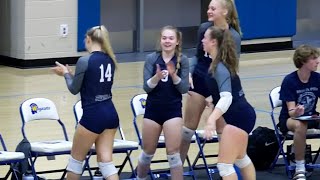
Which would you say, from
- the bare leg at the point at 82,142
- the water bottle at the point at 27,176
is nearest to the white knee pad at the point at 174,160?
the bare leg at the point at 82,142

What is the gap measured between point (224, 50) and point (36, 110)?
210 cm

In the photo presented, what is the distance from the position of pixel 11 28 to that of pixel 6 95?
3.03 meters

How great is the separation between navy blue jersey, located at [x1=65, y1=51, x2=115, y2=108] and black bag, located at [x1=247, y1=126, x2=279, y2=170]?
2115 millimetres

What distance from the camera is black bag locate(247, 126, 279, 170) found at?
977 cm

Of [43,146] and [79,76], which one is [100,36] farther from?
[43,146]

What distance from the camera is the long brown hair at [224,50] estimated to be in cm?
812

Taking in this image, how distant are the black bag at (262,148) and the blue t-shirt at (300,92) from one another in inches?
12.5

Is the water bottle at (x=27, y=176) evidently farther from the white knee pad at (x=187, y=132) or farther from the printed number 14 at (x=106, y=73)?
the white knee pad at (x=187, y=132)

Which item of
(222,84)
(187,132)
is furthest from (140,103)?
(222,84)

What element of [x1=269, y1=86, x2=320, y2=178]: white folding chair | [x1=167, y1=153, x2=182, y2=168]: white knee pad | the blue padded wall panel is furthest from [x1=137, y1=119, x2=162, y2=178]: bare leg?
the blue padded wall panel

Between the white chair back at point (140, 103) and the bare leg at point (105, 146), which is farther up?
the white chair back at point (140, 103)

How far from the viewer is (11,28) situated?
55.0 feet

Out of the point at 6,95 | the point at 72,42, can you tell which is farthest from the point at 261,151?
the point at 72,42

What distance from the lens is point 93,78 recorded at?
8.20 metres
